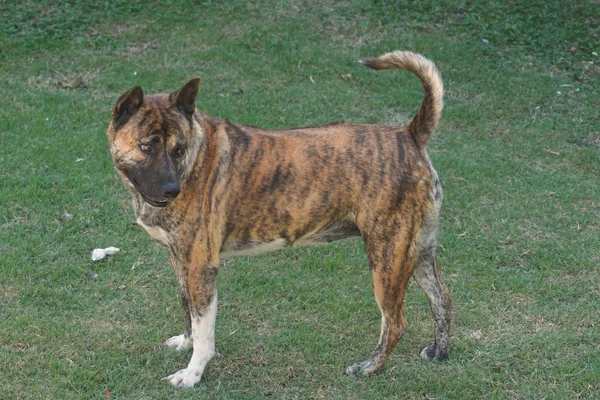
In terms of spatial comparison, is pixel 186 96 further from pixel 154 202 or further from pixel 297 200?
pixel 297 200

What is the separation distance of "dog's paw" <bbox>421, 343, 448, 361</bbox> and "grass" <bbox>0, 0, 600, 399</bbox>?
105 millimetres

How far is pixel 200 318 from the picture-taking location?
4.98 meters

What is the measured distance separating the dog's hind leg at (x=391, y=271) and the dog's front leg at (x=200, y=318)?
0.95 m

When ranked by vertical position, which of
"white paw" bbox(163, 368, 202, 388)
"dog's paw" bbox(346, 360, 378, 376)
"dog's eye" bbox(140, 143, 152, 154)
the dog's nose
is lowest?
"dog's paw" bbox(346, 360, 378, 376)

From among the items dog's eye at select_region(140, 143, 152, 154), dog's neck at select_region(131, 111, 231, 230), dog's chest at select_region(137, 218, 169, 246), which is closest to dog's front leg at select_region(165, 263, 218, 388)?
dog's chest at select_region(137, 218, 169, 246)

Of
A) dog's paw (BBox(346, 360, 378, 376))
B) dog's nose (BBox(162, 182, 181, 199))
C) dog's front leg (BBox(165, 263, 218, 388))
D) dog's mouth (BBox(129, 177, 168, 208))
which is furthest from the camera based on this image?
dog's paw (BBox(346, 360, 378, 376))

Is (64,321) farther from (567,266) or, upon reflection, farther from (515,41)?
(515,41)

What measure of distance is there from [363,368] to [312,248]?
159 cm

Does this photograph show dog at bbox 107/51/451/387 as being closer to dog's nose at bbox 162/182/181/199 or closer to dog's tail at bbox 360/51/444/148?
dog's tail at bbox 360/51/444/148

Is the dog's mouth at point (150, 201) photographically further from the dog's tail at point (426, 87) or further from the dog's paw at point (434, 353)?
the dog's paw at point (434, 353)

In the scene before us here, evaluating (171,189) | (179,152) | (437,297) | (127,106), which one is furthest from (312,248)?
(127,106)

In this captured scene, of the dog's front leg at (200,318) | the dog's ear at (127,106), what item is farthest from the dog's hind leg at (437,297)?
the dog's ear at (127,106)

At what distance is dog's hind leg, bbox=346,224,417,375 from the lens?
4.98 m

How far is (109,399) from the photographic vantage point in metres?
4.89
